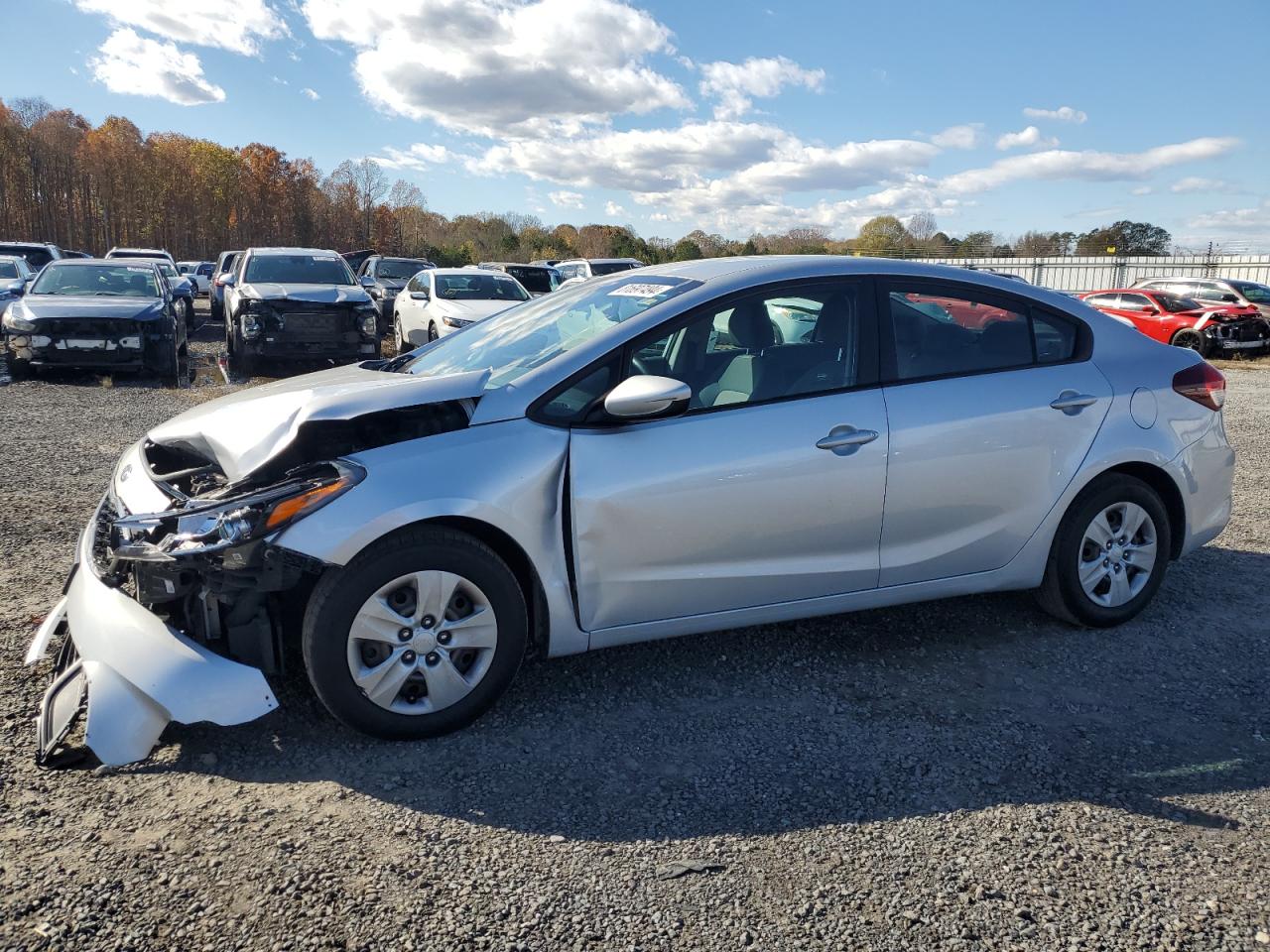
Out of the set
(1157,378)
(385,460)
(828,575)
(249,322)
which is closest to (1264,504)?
(1157,378)

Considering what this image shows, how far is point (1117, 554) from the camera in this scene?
4.36m

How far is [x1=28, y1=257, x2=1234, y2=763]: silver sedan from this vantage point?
3.10 metres

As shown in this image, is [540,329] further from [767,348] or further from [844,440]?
[844,440]

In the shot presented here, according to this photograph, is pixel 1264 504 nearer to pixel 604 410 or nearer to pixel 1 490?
pixel 604 410

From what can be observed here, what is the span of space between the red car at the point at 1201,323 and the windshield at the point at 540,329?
20.2 meters

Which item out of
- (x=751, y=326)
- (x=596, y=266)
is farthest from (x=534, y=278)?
(x=751, y=326)

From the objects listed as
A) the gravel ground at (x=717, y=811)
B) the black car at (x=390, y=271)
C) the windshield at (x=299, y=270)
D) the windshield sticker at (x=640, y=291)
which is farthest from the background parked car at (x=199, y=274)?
the gravel ground at (x=717, y=811)

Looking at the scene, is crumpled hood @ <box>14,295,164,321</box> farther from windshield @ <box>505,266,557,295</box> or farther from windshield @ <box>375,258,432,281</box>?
windshield @ <box>375,258,432,281</box>

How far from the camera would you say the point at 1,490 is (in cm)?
656

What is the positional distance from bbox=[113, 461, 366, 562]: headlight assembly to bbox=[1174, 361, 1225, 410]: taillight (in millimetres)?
3656

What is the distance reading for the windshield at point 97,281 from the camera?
12805 millimetres

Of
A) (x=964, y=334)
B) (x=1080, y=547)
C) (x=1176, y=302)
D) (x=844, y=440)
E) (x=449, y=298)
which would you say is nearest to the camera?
(x=844, y=440)

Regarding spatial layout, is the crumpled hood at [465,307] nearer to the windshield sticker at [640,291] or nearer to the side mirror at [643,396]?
the windshield sticker at [640,291]

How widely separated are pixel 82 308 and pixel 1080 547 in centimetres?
1223
